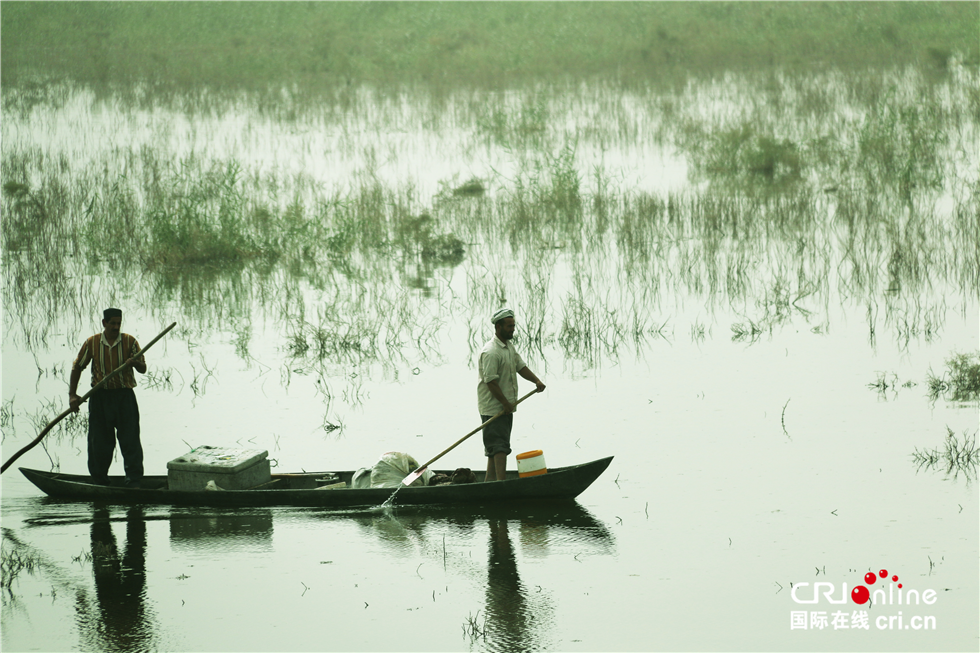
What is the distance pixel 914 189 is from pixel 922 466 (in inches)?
405

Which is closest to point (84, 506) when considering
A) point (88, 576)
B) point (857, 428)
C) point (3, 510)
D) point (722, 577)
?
point (3, 510)

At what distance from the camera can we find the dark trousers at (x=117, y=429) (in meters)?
9.07

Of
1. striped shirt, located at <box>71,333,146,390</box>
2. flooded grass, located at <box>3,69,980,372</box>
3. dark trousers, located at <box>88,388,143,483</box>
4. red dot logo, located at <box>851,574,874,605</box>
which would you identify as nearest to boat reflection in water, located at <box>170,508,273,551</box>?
dark trousers, located at <box>88,388,143,483</box>

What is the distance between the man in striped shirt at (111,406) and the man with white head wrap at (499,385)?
9.03 ft

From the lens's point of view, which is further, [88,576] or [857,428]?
[857,428]

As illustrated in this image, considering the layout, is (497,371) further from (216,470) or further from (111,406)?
(111,406)

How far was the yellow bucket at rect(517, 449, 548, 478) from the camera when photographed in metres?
8.45

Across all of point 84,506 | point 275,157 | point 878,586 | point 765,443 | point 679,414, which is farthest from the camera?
point 275,157

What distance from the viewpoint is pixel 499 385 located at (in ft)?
27.7

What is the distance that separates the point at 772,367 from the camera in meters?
12.1

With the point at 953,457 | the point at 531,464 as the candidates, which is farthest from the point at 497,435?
the point at 953,457

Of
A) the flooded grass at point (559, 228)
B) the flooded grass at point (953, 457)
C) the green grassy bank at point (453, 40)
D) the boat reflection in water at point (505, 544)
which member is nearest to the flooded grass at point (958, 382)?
the flooded grass at point (953, 457)

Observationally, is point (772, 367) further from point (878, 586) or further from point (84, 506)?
point (84, 506)

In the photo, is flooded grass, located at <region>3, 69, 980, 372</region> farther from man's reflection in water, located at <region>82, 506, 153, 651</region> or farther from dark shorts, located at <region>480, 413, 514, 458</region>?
man's reflection in water, located at <region>82, 506, 153, 651</region>
